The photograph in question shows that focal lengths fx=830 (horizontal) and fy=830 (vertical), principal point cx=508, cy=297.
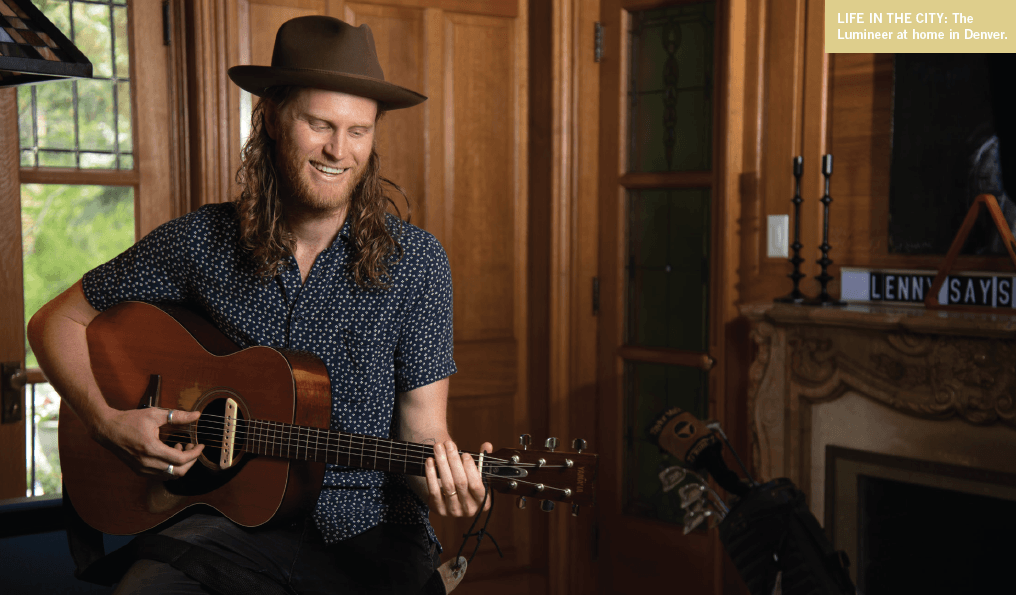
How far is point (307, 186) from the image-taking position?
1700mm

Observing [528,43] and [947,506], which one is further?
[528,43]

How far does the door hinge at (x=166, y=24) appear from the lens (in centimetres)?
247

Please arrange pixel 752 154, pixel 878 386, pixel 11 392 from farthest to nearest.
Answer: pixel 752 154 → pixel 11 392 → pixel 878 386

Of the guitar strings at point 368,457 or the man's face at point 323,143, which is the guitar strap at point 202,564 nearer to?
the guitar strings at point 368,457

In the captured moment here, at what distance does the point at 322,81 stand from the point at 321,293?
431 millimetres

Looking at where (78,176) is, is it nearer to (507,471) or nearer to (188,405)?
(188,405)

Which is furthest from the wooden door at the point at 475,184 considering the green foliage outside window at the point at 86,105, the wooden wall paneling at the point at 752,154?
the wooden wall paneling at the point at 752,154

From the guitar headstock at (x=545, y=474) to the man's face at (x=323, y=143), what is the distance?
656mm

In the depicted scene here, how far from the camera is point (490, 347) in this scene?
2916mm

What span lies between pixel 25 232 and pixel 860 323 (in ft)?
7.74

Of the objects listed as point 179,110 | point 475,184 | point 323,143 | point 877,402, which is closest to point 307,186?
point 323,143

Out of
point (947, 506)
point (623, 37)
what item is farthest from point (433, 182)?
point (947, 506)

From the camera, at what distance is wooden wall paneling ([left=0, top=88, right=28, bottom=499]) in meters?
2.31

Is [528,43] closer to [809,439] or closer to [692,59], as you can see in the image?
[692,59]
